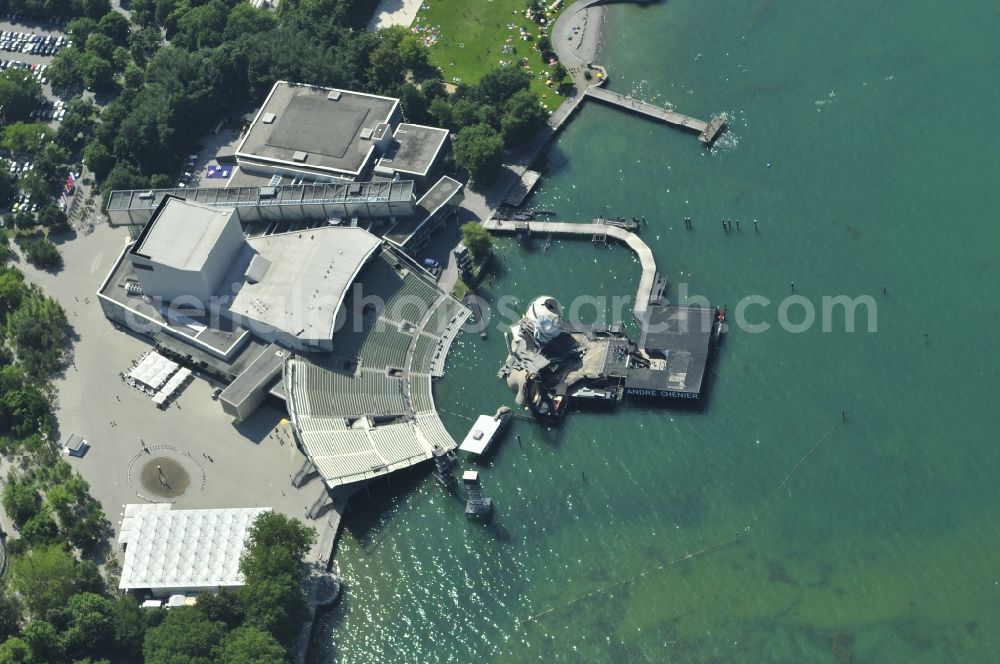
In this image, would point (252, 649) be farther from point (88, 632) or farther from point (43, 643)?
point (43, 643)

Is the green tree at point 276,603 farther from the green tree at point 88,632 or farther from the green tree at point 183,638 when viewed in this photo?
the green tree at point 88,632

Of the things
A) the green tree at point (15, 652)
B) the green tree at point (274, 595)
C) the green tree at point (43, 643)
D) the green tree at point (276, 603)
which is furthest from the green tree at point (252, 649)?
the green tree at point (15, 652)

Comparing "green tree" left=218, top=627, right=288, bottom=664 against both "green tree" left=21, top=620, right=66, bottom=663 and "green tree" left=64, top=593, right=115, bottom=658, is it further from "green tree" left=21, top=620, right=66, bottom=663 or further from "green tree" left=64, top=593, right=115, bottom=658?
"green tree" left=21, top=620, right=66, bottom=663

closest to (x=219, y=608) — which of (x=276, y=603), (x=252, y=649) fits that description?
(x=276, y=603)

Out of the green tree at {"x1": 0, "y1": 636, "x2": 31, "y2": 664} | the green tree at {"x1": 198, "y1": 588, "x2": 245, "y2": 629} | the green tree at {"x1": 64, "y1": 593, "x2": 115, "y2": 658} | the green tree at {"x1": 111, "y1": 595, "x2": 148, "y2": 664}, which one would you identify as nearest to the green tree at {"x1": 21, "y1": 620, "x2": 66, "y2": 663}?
the green tree at {"x1": 0, "y1": 636, "x2": 31, "y2": 664}

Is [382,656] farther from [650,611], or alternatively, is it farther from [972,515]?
[972,515]

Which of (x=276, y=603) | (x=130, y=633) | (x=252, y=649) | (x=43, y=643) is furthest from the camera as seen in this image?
(x=130, y=633)
